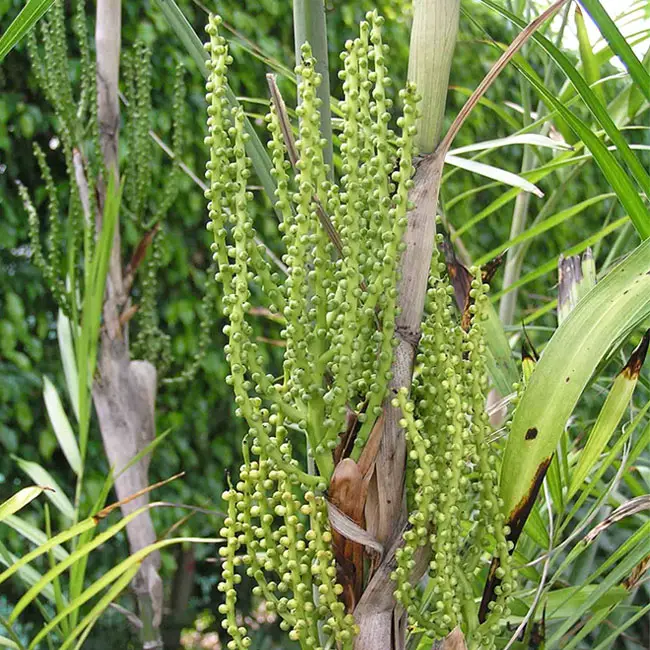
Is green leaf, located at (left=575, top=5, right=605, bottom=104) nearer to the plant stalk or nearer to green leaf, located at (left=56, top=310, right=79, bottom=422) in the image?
the plant stalk

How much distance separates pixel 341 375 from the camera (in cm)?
44

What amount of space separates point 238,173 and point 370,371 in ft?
0.44

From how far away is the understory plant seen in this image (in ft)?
1.46

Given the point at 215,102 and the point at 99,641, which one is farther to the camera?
the point at 99,641

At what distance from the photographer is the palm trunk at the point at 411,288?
0.47 metres

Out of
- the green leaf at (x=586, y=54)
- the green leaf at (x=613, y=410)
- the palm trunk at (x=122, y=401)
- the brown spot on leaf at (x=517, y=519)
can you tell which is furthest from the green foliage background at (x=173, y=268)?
the brown spot on leaf at (x=517, y=519)

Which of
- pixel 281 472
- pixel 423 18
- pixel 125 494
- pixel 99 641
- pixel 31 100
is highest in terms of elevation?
pixel 31 100

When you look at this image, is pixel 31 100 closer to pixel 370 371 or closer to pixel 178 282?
pixel 178 282

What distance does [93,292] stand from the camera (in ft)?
3.58

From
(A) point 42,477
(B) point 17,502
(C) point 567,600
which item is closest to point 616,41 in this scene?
(C) point 567,600

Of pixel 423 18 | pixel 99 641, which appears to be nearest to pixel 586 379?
pixel 423 18

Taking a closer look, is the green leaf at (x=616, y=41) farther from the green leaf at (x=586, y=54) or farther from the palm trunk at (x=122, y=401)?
the palm trunk at (x=122, y=401)

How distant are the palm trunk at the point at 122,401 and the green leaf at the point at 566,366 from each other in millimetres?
875

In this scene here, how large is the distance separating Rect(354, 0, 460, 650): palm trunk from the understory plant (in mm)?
11
